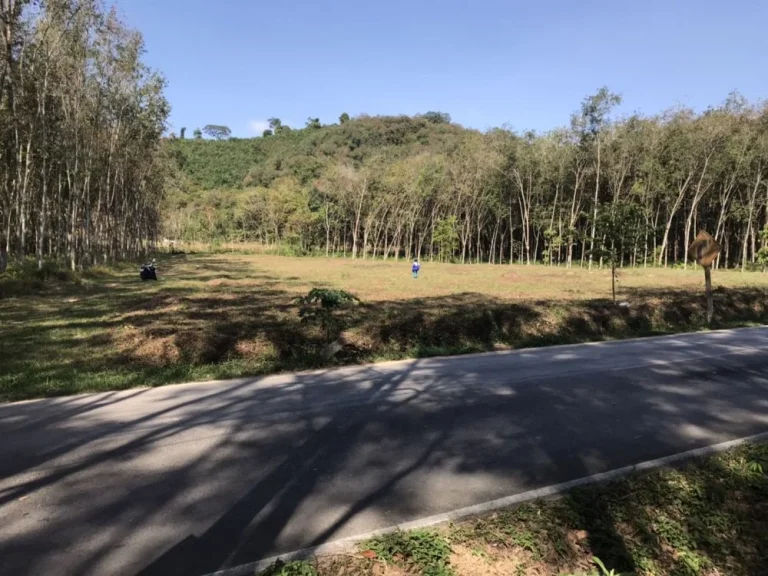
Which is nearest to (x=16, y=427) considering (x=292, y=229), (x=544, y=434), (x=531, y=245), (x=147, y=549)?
(x=147, y=549)

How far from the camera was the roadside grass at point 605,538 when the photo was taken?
3.07 meters

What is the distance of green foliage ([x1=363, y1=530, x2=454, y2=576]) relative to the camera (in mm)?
2998

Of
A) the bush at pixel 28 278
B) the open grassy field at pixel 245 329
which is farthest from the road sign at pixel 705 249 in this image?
the bush at pixel 28 278

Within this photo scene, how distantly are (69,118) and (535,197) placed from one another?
43.9 m

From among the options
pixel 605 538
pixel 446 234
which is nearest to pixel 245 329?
pixel 605 538

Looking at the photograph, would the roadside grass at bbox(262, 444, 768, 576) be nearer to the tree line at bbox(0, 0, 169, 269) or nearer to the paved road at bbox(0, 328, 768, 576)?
the paved road at bbox(0, 328, 768, 576)

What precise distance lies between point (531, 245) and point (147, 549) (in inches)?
2524

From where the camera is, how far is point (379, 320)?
38.8 ft

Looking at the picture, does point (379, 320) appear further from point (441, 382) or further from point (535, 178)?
point (535, 178)

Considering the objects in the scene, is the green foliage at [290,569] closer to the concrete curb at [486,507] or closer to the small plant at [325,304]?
the concrete curb at [486,507]

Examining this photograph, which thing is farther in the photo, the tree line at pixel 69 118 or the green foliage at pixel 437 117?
the green foliage at pixel 437 117

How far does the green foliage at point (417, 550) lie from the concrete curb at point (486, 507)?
10 cm

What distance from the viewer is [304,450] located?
4734mm

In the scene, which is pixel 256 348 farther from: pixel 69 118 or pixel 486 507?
pixel 69 118
